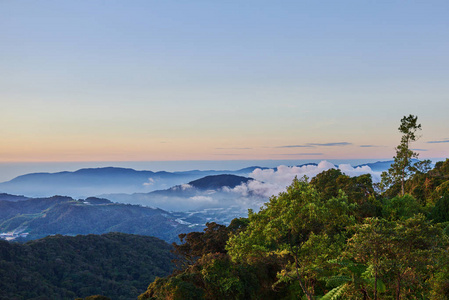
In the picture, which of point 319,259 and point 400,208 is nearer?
point 319,259

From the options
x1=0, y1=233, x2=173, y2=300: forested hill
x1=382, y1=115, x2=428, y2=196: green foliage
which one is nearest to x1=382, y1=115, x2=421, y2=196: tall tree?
x1=382, y1=115, x2=428, y2=196: green foliage

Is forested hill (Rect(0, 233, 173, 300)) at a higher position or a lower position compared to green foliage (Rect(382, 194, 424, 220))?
lower

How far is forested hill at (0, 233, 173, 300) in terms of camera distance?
10444cm

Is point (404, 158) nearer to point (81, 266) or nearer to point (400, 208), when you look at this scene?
point (400, 208)

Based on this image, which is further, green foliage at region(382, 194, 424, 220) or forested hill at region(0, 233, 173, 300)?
forested hill at region(0, 233, 173, 300)

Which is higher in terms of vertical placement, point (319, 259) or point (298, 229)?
point (298, 229)

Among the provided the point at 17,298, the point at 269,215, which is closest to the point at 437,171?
the point at 269,215

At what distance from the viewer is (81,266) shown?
13062 cm

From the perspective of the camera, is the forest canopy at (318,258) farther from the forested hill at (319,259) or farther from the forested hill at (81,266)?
the forested hill at (81,266)

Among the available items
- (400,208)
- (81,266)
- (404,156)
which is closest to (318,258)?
(400,208)

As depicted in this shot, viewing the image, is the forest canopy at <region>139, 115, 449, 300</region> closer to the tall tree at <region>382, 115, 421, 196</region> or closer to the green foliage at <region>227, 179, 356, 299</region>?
the green foliage at <region>227, 179, 356, 299</region>

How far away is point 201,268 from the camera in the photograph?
57.5 ft

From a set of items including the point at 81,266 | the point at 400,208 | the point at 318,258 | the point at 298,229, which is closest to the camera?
the point at 318,258

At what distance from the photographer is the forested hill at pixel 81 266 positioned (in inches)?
4112
